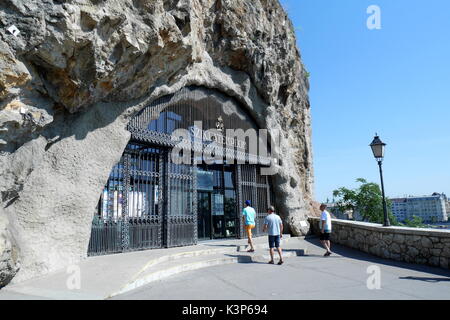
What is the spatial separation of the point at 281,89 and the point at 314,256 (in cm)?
822

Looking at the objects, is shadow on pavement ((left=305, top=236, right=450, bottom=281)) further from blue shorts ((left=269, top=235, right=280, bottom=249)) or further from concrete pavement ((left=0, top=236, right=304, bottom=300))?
concrete pavement ((left=0, top=236, right=304, bottom=300))

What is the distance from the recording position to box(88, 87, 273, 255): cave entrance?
8523 mm

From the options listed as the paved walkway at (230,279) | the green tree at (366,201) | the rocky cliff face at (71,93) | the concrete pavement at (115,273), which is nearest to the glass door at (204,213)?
the concrete pavement at (115,273)

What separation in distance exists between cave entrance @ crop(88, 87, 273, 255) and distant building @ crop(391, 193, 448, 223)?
119868 mm


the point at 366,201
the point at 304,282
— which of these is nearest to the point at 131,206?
the point at 304,282

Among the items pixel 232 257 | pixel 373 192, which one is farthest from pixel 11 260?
pixel 373 192

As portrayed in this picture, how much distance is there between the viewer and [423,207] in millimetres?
118375

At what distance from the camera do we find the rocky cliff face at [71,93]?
5.04 metres

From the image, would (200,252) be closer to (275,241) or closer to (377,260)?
(275,241)

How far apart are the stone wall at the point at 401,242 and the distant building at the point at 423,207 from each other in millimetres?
119737

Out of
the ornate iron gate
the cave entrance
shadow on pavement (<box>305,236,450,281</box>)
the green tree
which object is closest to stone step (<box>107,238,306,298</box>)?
shadow on pavement (<box>305,236,450,281</box>)

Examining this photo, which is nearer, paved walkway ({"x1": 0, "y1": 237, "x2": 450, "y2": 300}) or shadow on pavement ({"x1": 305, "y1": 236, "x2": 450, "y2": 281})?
paved walkway ({"x1": 0, "y1": 237, "x2": 450, "y2": 300})

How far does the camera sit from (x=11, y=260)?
4.96 metres
